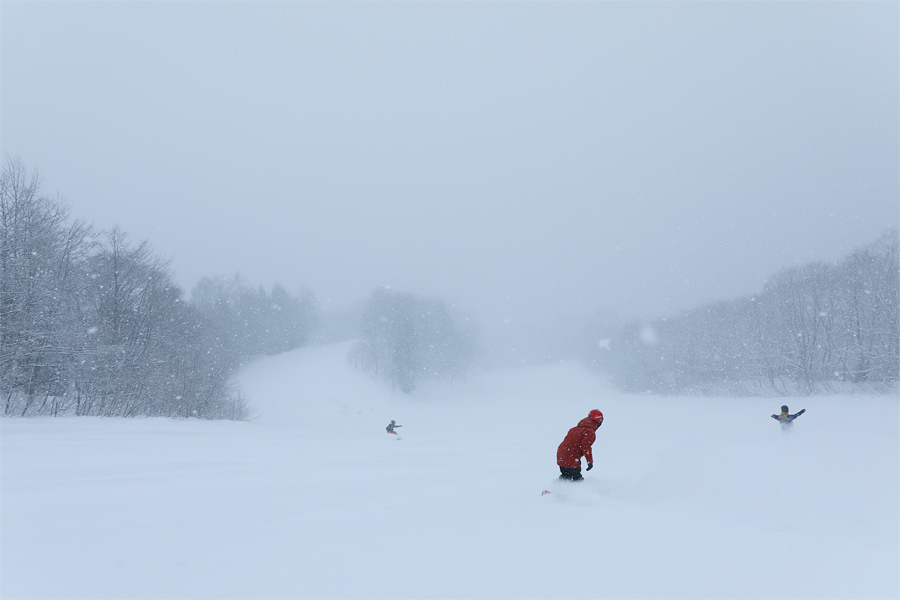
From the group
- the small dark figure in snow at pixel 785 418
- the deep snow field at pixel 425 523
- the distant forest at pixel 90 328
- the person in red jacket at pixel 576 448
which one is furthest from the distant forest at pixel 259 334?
the small dark figure in snow at pixel 785 418

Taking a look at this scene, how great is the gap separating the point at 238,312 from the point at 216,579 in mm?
71238

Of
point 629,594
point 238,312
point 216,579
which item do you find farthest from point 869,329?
point 238,312

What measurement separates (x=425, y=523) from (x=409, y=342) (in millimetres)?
51817

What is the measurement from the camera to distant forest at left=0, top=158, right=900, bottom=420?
1709 cm

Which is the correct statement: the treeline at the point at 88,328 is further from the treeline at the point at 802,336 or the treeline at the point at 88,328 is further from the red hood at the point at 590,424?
the treeline at the point at 802,336

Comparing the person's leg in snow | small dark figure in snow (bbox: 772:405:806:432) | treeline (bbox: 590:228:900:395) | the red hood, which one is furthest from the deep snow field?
treeline (bbox: 590:228:900:395)

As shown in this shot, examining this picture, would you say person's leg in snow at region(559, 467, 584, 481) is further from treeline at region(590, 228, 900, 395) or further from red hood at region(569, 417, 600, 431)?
treeline at region(590, 228, 900, 395)

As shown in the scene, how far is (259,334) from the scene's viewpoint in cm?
6931

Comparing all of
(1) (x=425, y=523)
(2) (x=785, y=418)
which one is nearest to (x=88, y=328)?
(1) (x=425, y=523)

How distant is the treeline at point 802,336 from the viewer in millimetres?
33844

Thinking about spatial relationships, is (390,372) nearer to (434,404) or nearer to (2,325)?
(434,404)

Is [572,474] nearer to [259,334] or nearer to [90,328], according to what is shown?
[90,328]

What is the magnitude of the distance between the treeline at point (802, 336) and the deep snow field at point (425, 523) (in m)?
30.8

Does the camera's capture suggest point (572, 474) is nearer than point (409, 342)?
Yes
